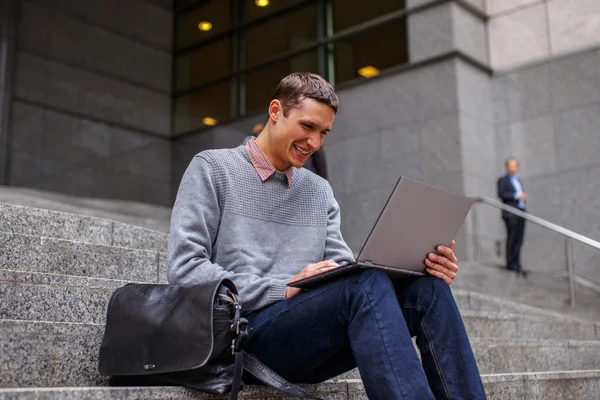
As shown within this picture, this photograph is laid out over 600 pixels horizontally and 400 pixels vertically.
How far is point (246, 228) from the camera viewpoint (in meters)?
2.87

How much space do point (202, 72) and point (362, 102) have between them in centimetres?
530

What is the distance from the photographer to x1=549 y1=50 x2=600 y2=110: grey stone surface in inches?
466

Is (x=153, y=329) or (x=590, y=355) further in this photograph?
(x=590, y=355)

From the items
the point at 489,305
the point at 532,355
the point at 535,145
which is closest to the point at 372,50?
the point at 535,145

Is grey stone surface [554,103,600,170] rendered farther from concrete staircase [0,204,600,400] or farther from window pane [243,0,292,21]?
window pane [243,0,292,21]

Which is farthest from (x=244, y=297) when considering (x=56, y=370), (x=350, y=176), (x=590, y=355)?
(x=350, y=176)

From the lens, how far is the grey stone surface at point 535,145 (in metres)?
12.1

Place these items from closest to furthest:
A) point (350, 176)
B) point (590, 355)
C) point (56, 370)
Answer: point (56, 370)
point (590, 355)
point (350, 176)

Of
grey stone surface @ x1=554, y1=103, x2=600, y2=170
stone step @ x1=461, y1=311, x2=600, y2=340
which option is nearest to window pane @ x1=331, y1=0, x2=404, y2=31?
grey stone surface @ x1=554, y1=103, x2=600, y2=170

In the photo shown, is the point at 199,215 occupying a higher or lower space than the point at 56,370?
higher

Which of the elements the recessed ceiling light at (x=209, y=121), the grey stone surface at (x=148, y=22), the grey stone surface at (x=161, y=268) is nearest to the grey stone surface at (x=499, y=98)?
the recessed ceiling light at (x=209, y=121)

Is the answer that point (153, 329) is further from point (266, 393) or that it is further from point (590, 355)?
point (590, 355)

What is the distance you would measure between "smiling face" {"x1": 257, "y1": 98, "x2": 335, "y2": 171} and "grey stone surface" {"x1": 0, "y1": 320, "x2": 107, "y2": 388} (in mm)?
1031

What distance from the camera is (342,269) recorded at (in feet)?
8.04
